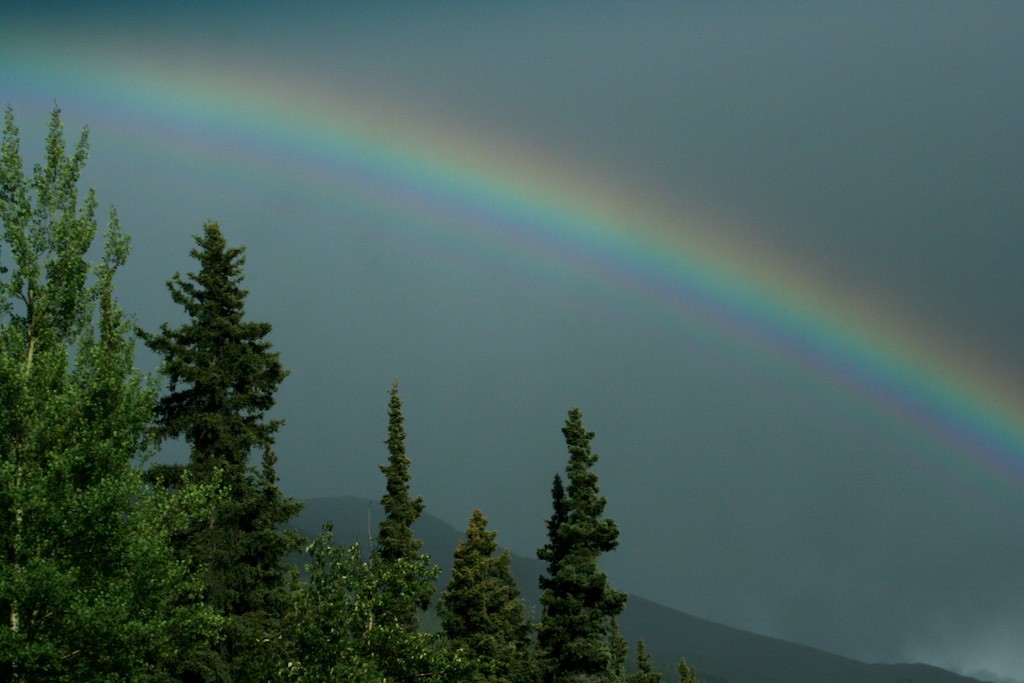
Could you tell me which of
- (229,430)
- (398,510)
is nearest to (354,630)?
(229,430)

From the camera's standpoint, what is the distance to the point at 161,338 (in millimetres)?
37906

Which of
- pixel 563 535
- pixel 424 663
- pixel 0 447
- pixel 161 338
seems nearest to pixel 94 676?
pixel 0 447

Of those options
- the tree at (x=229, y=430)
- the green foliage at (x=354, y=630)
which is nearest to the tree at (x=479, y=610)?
the tree at (x=229, y=430)

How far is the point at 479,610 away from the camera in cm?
5472

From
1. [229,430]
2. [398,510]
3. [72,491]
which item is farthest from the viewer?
[398,510]

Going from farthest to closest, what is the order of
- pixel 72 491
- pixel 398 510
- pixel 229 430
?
pixel 398 510
pixel 229 430
pixel 72 491

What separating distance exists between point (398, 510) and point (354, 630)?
93.5 ft

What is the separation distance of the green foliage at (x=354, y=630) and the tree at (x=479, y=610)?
87.9 ft

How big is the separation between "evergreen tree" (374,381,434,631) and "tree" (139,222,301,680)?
12.6 metres

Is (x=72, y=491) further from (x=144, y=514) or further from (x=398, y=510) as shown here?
(x=398, y=510)

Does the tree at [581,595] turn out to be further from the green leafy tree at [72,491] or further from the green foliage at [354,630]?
the green leafy tree at [72,491]

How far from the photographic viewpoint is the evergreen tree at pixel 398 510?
51.6 meters

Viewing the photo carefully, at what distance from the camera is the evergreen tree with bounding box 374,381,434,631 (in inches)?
2030

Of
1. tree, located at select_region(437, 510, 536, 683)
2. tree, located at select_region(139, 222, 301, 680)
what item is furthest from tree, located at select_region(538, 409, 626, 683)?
tree, located at select_region(139, 222, 301, 680)
